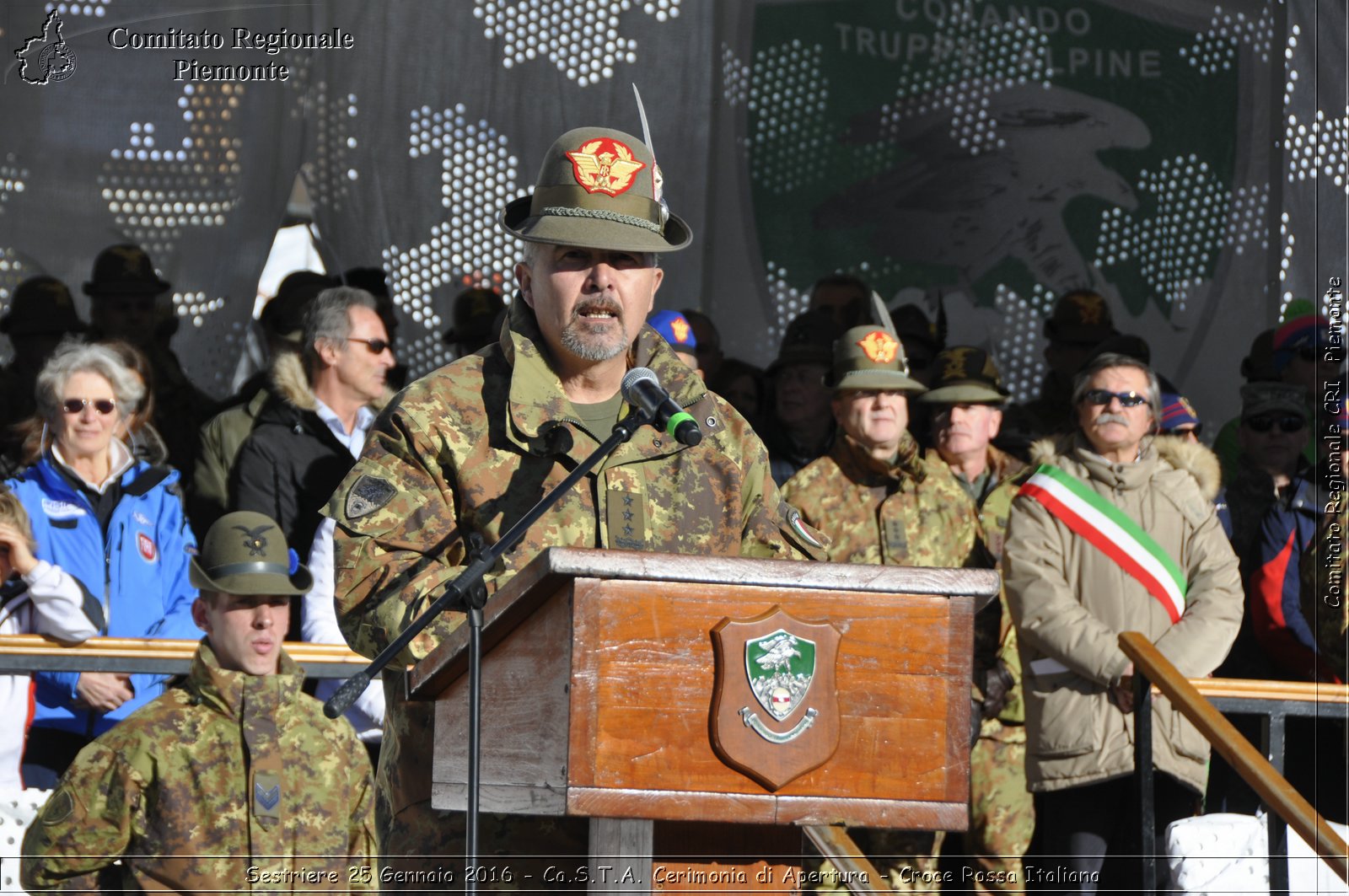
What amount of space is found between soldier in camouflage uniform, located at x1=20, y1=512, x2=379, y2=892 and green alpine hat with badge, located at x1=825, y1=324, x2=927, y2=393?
2448 mm

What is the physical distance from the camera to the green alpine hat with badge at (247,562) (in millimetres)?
5414

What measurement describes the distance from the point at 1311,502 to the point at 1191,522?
2.23 ft

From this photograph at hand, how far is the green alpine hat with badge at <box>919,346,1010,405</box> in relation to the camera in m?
7.11

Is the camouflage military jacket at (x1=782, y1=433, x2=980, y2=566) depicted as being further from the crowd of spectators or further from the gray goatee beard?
the gray goatee beard

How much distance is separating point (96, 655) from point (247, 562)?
0.65m

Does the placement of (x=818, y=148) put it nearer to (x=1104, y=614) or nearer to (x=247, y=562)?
(x=1104, y=614)

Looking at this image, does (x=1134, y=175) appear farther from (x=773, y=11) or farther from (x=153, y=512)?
(x=153, y=512)

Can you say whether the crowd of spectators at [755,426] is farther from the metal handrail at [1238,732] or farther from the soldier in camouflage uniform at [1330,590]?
the metal handrail at [1238,732]

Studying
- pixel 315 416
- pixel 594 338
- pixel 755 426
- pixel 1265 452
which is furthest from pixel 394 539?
pixel 1265 452

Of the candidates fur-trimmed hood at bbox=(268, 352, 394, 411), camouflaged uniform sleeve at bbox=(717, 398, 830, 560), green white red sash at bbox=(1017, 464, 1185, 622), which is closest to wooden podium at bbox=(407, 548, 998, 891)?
camouflaged uniform sleeve at bbox=(717, 398, 830, 560)

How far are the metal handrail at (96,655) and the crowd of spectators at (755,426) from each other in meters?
0.09

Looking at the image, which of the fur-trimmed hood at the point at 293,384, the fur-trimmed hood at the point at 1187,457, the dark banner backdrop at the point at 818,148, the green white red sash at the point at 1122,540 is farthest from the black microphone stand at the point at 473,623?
the dark banner backdrop at the point at 818,148

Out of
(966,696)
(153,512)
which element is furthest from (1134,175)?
(966,696)

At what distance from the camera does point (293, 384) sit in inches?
268
